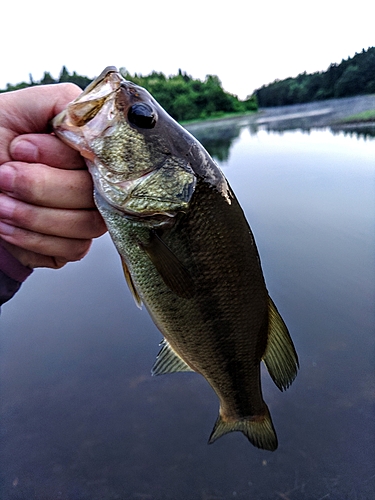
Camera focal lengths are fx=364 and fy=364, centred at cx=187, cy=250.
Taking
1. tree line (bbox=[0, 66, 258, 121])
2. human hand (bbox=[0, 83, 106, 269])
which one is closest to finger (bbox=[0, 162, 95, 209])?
human hand (bbox=[0, 83, 106, 269])

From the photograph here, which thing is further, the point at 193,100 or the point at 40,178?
the point at 193,100

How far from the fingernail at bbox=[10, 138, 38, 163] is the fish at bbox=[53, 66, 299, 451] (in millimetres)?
89

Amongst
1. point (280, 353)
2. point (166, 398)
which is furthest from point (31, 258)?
point (166, 398)

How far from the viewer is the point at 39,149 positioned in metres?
1.06

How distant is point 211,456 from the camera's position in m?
2.55

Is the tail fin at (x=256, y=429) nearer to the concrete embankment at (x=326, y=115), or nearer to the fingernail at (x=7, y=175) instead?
the fingernail at (x=7, y=175)

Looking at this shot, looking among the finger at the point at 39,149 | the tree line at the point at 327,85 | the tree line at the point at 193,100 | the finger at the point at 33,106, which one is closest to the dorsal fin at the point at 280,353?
the finger at the point at 39,149

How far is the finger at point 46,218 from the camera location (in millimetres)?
1091

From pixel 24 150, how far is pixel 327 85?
158ft

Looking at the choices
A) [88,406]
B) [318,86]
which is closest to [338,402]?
[88,406]

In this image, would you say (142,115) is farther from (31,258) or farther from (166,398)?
(166,398)

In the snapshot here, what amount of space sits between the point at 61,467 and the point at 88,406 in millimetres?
521

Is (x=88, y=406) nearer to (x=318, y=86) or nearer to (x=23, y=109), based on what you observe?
(x=23, y=109)

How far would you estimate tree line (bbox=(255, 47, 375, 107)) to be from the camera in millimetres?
28133
